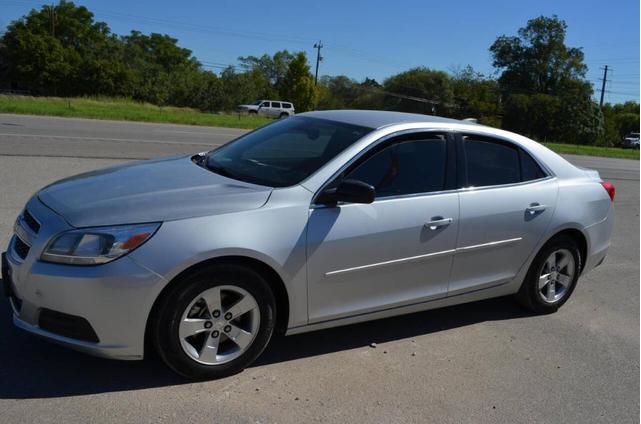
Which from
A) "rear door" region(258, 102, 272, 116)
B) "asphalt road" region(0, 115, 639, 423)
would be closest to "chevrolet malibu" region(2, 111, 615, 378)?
"asphalt road" region(0, 115, 639, 423)

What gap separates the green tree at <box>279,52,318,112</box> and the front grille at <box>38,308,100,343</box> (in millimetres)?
65503

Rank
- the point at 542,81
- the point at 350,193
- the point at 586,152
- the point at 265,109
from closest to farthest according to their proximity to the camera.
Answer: the point at 350,193
the point at 586,152
the point at 265,109
the point at 542,81

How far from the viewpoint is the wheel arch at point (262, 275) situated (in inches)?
127

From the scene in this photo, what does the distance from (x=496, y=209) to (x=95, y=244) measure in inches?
109

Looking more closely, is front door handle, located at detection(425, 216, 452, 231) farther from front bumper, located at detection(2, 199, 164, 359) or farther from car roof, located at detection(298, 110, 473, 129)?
front bumper, located at detection(2, 199, 164, 359)

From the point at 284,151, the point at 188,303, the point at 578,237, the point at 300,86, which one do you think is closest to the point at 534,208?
the point at 578,237

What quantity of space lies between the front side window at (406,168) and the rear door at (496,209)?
19cm

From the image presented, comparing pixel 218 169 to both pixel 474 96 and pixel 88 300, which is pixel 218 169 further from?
pixel 474 96

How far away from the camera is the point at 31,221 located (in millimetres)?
3467

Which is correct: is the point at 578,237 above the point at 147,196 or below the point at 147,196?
below

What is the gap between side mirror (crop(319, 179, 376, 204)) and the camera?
3621 millimetres

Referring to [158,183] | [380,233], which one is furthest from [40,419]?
[380,233]

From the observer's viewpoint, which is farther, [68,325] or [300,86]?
[300,86]

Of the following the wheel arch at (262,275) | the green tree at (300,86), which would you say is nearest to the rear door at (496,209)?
the wheel arch at (262,275)
